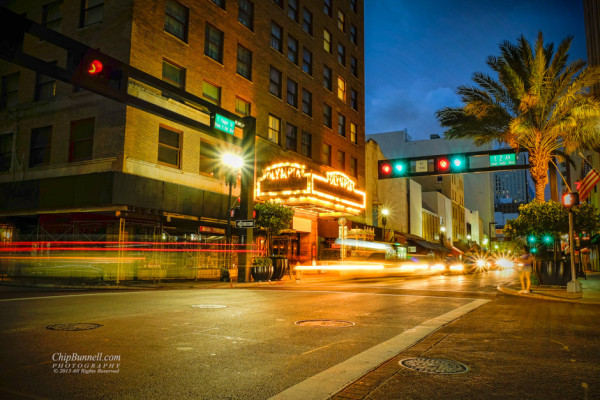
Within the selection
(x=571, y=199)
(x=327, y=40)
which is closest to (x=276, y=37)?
(x=327, y=40)

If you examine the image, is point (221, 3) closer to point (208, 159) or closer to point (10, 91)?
point (208, 159)

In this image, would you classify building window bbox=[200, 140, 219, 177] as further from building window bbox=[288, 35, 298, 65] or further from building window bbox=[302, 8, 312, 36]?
building window bbox=[302, 8, 312, 36]

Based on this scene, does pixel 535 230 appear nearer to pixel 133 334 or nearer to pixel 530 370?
pixel 530 370

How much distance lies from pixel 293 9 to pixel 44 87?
59.9ft

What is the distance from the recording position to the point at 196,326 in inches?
318

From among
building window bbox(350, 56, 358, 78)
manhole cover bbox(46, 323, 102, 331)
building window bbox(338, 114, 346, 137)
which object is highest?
building window bbox(350, 56, 358, 78)

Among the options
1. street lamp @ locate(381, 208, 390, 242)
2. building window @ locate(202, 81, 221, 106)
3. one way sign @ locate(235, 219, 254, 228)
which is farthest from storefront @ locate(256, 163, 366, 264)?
street lamp @ locate(381, 208, 390, 242)

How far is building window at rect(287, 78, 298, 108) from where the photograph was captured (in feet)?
110

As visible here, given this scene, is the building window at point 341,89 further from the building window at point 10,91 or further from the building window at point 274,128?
the building window at point 10,91

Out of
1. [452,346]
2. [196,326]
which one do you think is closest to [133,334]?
[196,326]

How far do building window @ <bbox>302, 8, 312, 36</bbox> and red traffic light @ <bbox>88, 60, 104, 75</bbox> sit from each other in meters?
24.9

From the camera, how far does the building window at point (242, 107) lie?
28.0 metres

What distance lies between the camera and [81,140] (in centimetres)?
2217

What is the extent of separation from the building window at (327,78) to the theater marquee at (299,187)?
33.3 ft
